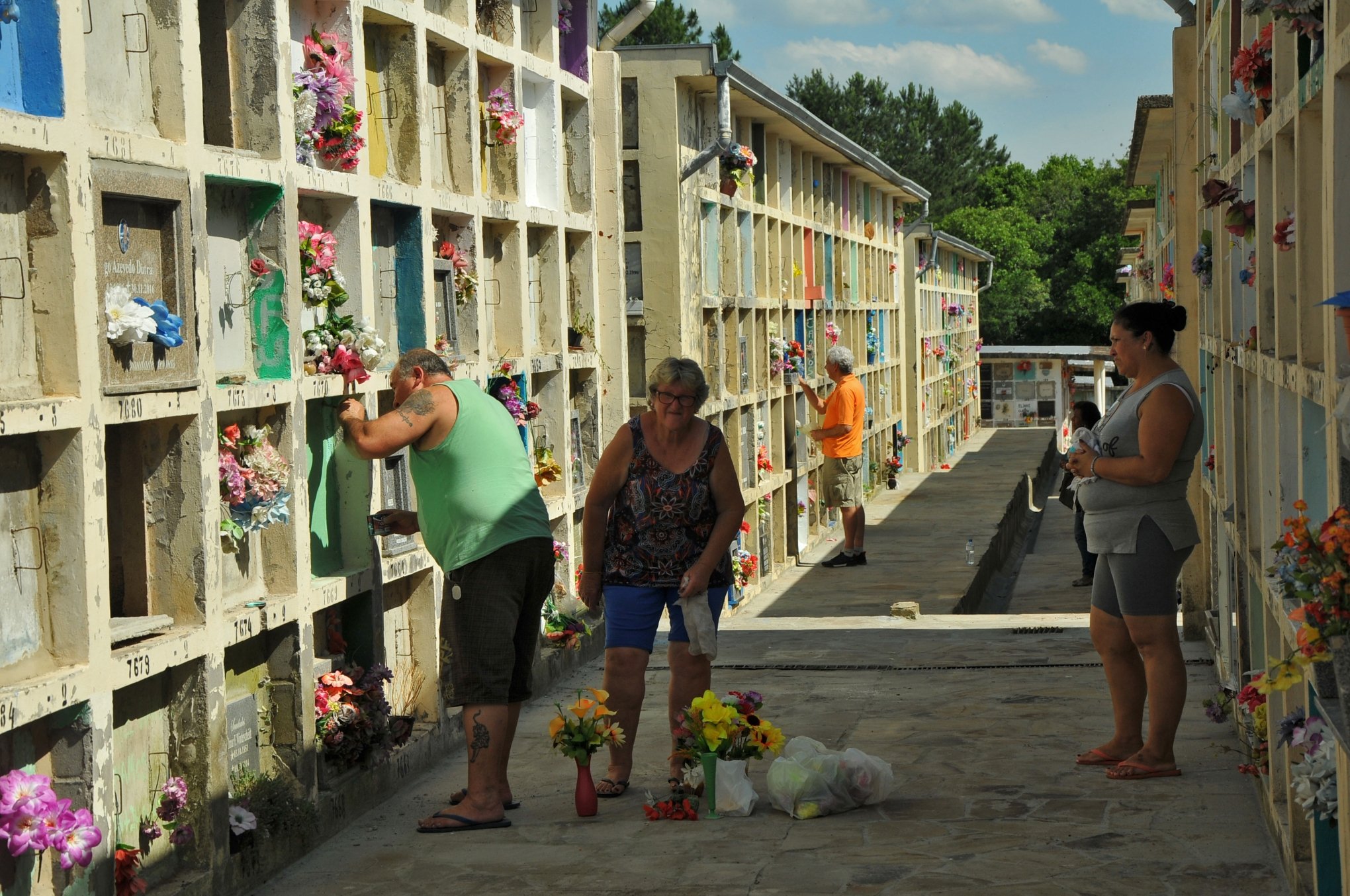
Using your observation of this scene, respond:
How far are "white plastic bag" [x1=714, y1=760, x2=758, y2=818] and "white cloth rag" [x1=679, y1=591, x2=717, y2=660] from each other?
13.1 inches

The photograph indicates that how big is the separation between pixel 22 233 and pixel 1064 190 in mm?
54029

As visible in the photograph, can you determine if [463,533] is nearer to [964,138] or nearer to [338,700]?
[338,700]

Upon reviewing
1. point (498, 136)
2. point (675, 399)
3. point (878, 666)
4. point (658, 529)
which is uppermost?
point (498, 136)

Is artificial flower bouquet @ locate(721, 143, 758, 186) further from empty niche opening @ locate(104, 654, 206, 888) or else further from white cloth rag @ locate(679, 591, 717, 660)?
empty niche opening @ locate(104, 654, 206, 888)

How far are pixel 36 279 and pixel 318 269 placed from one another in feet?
4.77

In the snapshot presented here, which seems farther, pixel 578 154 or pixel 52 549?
pixel 578 154

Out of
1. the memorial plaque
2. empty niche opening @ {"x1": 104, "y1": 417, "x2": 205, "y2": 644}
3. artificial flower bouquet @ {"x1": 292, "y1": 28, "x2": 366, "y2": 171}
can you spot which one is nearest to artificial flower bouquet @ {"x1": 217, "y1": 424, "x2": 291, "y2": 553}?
empty niche opening @ {"x1": 104, "y1": 417, "x2": 205, "y2": 644}

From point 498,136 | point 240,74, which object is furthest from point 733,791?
point 498,136

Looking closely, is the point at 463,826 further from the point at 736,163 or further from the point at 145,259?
the point at 736,163

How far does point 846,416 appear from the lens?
39.3 ft

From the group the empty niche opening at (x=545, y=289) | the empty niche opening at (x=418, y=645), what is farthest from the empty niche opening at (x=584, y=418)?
the empty niche opening at (x=418, y=645)

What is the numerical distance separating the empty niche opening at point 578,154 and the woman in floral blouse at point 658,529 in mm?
2856

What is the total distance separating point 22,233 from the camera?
3404 mm

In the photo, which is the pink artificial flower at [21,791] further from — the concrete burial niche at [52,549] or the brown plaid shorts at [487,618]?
the brown plaid shorts at [487,618]
